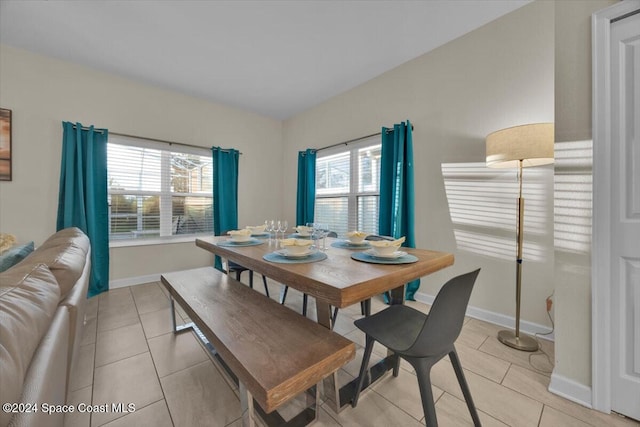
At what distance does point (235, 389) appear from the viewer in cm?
143

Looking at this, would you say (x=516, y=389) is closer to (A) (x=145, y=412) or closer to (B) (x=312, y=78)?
(A) (x=145, y=412)

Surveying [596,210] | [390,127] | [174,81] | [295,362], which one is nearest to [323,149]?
[390,127]

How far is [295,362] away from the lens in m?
0.92

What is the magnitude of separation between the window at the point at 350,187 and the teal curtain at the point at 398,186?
291 millimetres

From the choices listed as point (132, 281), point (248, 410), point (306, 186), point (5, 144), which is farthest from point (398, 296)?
point (5, 144)

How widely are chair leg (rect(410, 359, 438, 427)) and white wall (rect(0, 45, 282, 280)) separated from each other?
3.57 metres

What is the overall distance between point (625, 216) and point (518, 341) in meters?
1.16

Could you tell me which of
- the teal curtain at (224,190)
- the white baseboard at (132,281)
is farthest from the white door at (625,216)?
the white baseboard at (132,281)

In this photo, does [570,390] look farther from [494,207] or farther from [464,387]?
[494,207]

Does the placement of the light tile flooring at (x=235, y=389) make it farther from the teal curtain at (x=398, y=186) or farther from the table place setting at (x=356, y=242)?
the teal curtain at (x=398, y=186)

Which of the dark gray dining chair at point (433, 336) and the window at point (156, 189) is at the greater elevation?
the window at point (156, 189)

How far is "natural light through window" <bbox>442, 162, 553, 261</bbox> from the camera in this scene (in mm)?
1984

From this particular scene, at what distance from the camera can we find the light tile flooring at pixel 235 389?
1232 mm

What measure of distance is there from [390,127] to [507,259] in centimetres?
185
